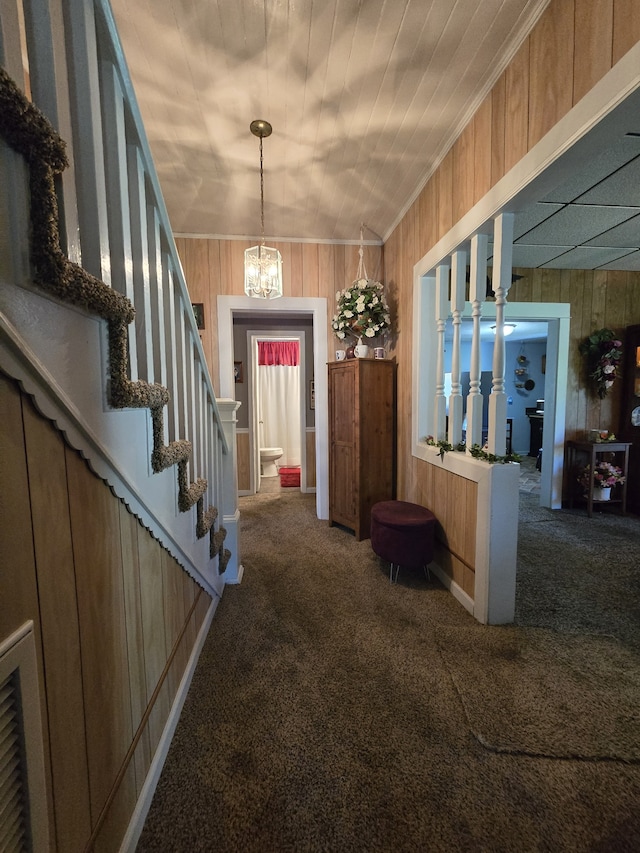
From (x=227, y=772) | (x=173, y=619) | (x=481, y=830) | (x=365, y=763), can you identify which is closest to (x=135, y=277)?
(x=173, y=619)

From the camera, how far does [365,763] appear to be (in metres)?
1.14

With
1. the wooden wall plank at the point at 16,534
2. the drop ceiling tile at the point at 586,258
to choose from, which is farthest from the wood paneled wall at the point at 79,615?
the drop ceiling tile at the point at 586,258

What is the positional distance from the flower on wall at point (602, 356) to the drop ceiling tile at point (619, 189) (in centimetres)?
160

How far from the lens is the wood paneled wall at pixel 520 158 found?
1165 mm

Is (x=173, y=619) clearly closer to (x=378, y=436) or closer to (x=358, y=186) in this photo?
(x=378, y=436)

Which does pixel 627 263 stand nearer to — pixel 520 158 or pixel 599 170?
pixel 599 170

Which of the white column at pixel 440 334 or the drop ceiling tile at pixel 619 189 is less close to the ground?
the drop ceiling tile at pixel 619 189

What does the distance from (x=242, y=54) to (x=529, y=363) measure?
24.2ft

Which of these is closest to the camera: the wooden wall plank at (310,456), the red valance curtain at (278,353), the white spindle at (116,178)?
the white spindle at (116,178)

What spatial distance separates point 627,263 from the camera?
3410 millimetres

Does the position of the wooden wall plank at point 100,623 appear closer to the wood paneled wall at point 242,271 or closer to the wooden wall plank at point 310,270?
the wood paneled wall at point 242,271

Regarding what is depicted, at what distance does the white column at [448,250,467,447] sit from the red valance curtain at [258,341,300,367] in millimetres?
3660

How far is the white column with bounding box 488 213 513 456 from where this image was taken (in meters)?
1.70

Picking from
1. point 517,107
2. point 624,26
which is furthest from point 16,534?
point 517,107
